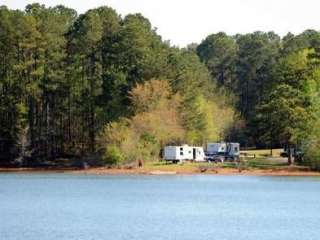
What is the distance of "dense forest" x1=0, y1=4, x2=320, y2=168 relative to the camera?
358 ft

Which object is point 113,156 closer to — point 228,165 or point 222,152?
point 228,165

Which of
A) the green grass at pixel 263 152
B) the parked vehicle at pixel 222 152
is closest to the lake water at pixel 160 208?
the parked vehicle at pixel 222 152

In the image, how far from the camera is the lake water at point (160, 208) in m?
44.6

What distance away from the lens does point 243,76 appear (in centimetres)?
15175

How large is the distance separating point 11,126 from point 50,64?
9060 millimetres

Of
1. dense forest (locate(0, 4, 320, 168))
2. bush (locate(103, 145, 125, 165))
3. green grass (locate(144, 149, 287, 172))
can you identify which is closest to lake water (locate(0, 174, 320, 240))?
green grass (locate(144, 149, 287, 172))

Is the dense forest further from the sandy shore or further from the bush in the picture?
the sandy shore

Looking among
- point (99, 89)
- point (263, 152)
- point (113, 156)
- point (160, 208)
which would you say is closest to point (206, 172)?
point (113, 156)

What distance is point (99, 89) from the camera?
380 feet

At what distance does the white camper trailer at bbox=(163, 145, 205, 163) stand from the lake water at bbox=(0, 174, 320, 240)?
47.5ft

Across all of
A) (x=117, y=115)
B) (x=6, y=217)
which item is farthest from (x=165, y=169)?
(x=6, y=217)

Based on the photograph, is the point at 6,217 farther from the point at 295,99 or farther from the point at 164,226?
the point at 295,99

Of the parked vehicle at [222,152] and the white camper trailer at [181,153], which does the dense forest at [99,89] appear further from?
the parked vehicle at [222,152]

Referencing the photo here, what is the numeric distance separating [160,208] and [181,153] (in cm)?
4874
